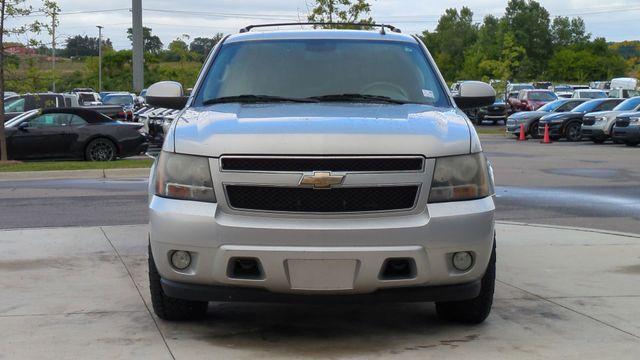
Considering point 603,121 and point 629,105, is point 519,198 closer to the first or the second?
point 603,121

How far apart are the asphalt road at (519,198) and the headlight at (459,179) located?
5655mm

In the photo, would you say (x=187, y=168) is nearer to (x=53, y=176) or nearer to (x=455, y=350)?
(x=455, y=350)

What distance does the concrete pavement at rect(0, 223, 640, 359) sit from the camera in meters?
5.37

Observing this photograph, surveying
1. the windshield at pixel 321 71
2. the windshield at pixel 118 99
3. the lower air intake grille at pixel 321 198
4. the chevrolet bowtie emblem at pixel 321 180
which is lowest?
the windshield at pixel 118 99

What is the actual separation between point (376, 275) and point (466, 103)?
2524mm

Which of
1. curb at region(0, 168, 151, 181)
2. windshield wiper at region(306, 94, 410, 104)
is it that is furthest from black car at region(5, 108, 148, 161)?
windshield wiper at region(306, 94, 410, 104)

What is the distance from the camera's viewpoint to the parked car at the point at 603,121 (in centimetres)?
3030

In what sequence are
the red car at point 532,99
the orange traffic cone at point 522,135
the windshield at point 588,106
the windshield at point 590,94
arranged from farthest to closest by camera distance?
1. the windshield at point 590,94
2. the red car at point 532,99
3. the orange traffic cone at point 522,135
4. the windshield at point 588,106

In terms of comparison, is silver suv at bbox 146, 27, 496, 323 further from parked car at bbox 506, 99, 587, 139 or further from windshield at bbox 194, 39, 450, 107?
parked car at bbox 506, 99, 587, 139

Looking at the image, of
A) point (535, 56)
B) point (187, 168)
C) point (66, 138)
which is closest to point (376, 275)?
point (187, 168)

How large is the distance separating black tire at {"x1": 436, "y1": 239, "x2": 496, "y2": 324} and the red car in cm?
4229

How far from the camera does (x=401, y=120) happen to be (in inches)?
214

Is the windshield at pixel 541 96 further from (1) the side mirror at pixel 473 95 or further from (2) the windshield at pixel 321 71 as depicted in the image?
(2) the windshield at pixel 321 71

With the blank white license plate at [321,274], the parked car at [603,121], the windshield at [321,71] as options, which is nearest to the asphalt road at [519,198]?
the windshield at [321,71]
